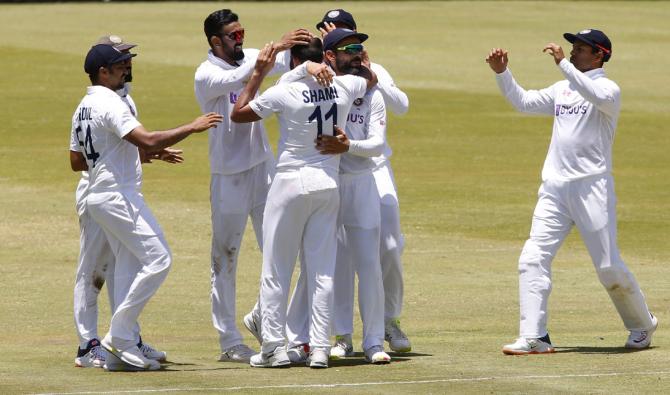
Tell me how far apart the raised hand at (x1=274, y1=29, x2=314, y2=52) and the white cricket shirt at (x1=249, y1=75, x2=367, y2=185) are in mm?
306

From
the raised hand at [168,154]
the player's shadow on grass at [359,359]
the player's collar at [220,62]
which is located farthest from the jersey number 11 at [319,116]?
the player's shadow on grass at [359,359]

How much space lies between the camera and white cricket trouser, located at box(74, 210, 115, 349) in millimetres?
11750

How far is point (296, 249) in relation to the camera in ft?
37.0

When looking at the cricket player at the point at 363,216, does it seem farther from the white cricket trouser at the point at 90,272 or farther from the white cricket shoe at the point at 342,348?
the white cricket trouser at the point at 90,272

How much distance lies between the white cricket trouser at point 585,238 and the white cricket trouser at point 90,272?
3205 mm

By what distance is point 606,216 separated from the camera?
11.8 meters

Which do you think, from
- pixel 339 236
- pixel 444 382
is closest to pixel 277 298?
pixel 339 236

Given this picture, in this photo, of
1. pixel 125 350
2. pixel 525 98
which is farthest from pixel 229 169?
pixel 525 98

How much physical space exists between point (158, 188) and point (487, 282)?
8610 mm

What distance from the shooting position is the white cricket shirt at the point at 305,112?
1106 cm

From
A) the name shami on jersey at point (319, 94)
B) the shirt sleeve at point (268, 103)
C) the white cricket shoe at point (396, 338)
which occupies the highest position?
the name shami on jersey at point (319, 94)

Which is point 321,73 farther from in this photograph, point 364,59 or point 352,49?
point 364,59

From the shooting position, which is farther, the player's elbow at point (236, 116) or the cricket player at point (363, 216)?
the cricket player at point (363, 216)

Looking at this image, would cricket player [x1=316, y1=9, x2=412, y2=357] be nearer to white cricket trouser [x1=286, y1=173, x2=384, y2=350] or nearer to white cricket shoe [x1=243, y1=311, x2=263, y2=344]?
white cricket trouser [x1=286, y1=173, x2=384, y2=350]
